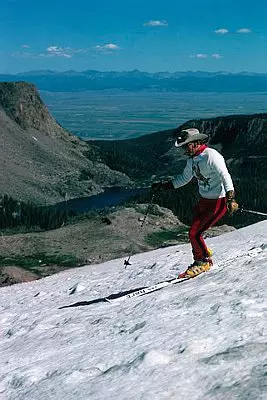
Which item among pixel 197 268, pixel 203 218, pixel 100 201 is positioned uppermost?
pixel 203 218

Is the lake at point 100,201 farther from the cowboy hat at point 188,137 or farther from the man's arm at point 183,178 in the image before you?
the cowboy hat at point 188,137

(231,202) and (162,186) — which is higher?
(162,186)

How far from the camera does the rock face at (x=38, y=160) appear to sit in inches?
6070

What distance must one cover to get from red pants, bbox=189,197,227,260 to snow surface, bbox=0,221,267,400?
77cm

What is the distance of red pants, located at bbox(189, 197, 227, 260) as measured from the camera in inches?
557

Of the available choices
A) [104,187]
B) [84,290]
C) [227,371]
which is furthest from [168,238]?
[104,187]

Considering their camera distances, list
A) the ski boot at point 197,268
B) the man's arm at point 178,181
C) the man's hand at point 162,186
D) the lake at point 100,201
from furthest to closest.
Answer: the lake at point 100,201
the man's hand at point 162,186
the man's arm at point 178,181
the ski boot at point 197,268

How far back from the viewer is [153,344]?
885 cm

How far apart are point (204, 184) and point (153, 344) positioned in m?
6.10

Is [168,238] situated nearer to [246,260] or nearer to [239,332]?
[246,260]

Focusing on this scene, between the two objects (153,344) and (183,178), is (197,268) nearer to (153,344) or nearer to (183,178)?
(183,178)

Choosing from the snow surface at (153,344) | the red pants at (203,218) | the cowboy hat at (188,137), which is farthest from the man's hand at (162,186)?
the snow surface at (153,344)

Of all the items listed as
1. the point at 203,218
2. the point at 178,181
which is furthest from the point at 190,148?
the point at 203,218

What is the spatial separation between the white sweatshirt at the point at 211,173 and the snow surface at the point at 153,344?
1928 millimetres
